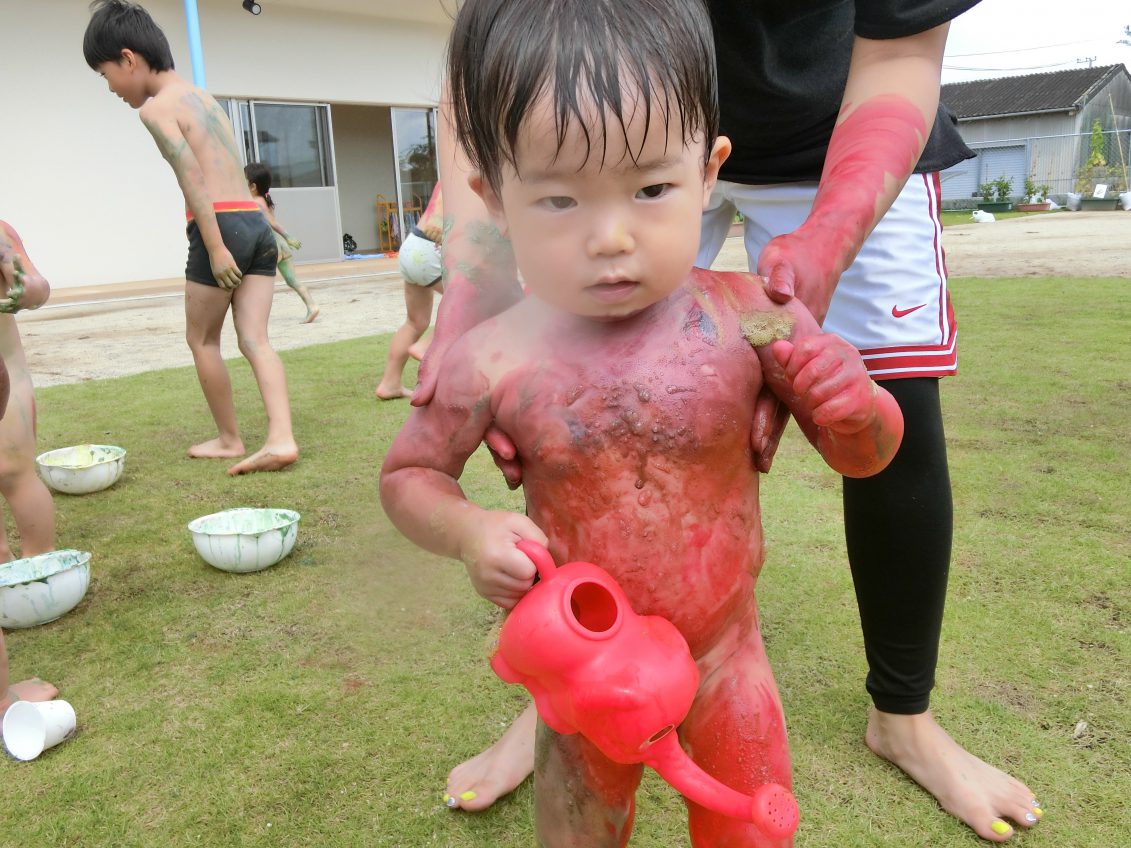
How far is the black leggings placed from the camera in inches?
69.2

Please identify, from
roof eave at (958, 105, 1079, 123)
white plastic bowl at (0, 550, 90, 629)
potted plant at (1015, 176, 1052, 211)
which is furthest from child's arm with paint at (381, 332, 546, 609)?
roof eave at (958, 105, 1079, 123)

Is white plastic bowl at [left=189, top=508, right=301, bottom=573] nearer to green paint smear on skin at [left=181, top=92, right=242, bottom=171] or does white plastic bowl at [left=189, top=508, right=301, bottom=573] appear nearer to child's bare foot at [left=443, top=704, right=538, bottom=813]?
child's bare foot at [left=443, top=704, right=538, bottom=813]

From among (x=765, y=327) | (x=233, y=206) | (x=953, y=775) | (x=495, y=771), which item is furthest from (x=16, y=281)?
(x=953, y=775)

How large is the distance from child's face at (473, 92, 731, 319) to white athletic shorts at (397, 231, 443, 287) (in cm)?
413

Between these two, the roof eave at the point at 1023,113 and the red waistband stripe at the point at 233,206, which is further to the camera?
the roof eave at the point at 1023,113

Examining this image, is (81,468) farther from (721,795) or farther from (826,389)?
(826,389)

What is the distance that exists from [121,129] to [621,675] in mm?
14036

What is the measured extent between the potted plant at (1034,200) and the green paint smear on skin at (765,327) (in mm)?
27158

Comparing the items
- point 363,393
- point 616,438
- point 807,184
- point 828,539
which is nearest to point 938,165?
point 807,184

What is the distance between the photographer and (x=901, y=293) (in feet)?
5.54

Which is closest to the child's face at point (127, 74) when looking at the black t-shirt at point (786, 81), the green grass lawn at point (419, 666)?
the green grass lawn at point (419, 666)

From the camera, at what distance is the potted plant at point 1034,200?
2466 cm

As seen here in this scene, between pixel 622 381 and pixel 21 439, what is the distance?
2.60m

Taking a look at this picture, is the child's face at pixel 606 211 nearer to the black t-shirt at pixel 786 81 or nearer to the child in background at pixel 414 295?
the black t-shirt at pixel 786 81
